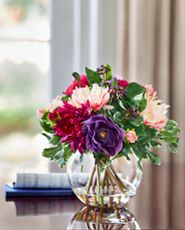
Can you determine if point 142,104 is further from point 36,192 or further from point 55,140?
point 36,192

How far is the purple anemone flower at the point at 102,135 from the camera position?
3.05 ft

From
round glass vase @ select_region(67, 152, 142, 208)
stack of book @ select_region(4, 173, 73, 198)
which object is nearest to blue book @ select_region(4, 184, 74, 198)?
stack of book @ select_region(4, 173, 73, 198)

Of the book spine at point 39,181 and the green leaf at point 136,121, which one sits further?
the book spine at point 39,181

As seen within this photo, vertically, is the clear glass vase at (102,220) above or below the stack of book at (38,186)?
below

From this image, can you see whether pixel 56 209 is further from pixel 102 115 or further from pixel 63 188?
pixel 102 115

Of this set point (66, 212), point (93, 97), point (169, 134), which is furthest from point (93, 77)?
point (66, 212)

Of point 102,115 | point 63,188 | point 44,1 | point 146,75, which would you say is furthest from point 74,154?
point 44,1

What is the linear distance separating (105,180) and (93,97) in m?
0.19

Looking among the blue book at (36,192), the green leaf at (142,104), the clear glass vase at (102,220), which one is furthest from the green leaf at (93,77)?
the blue book at (36,192)

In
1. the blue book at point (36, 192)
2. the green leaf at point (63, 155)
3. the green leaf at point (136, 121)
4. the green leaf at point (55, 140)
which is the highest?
the green leaf at point (136, 121)

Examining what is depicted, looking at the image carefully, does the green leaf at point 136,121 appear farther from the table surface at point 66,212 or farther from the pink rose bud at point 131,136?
the table surface at point 66,212

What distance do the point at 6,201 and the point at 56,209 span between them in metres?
0.16

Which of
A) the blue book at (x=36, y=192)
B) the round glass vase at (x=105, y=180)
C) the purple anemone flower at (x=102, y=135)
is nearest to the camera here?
the purple anemone flower at (x=102, y=135)

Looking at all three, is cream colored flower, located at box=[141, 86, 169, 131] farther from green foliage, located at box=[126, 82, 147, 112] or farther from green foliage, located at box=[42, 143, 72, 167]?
green foliage, located at box=[42, 143, 72, 167]
